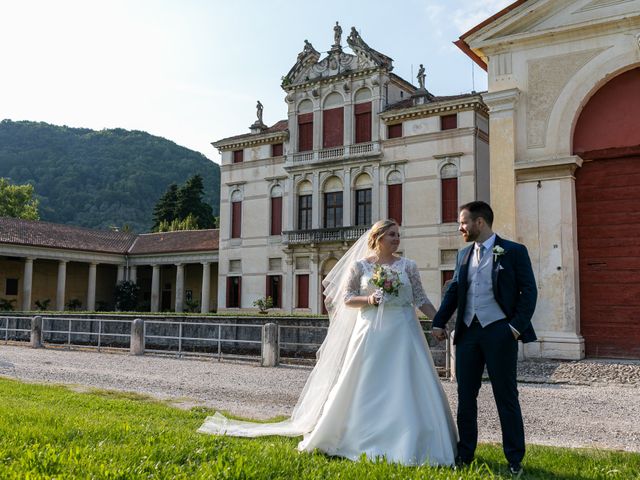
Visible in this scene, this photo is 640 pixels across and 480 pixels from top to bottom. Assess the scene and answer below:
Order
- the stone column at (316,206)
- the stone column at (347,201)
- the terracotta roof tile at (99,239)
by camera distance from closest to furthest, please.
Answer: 1. the stone column at (347,201)
2. the stone column at (316,206)
3. the terracotta roof tile at (99,239)

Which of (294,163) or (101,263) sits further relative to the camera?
(101,263)

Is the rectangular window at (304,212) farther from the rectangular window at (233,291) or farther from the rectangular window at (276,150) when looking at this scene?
the rectangular window at (233,291)

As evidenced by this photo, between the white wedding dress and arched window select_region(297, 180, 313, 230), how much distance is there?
2844 cm

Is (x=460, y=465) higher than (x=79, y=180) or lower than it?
lower

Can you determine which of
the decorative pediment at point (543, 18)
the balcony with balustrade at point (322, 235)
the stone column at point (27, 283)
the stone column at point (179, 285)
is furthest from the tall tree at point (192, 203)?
the decorative pediment at point (543, 18)

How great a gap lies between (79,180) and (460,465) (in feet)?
328

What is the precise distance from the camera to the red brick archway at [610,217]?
1292 cm

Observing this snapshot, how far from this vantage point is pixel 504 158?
47.5 feet

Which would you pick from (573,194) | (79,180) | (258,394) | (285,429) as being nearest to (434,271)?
(573,194)

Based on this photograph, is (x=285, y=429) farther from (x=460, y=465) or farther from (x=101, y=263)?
(x=101, y=263)

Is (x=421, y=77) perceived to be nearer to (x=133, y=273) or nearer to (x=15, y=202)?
(x=133, y=273)

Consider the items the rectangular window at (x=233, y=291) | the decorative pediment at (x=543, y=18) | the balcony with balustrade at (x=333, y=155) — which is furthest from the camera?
the rectangular window at (x=233, y=291)

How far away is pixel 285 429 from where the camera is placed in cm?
577

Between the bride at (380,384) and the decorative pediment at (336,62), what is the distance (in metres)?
28.0
